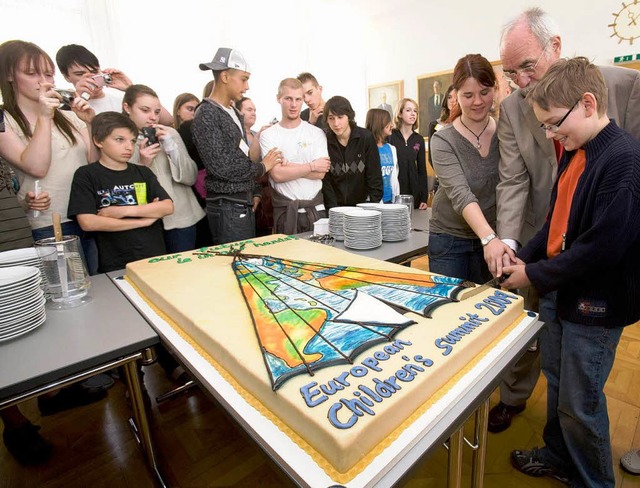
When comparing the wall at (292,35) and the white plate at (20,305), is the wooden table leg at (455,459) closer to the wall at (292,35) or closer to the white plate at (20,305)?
the white plate at (20,305)

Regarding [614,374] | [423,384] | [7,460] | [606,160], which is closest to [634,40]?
[614,374]

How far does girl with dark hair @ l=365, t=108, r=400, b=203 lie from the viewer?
3.15 meters

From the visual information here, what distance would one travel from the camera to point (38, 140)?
5.75 ft

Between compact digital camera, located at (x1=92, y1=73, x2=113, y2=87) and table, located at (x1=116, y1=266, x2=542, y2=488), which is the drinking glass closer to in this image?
table, located at (x1=116, y1=266, x2=542, y2=488)

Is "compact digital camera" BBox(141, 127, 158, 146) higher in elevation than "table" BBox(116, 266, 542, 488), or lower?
higher

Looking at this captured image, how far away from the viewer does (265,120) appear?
5762 millimetres

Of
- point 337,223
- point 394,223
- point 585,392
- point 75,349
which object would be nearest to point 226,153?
point 337,223

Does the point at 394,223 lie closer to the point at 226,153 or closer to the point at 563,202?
the point at 563,202

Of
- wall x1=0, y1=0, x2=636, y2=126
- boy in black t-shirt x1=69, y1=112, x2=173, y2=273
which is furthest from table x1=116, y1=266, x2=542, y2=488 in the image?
wall x1=0, y1=0, x2=636, y2=126

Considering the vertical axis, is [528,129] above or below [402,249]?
above

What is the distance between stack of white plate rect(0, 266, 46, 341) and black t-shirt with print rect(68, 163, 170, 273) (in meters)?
0.74

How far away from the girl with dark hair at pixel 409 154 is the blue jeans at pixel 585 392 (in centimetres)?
264

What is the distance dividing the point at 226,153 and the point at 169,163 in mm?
494

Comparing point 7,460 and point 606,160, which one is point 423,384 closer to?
point 606,160
